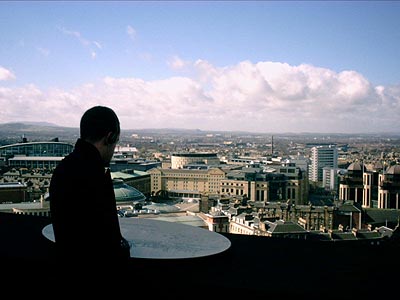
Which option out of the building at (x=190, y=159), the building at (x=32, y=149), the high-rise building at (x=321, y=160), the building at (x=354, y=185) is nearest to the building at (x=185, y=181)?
the building at (x=32, y=149)

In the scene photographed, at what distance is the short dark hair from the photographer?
157 cm

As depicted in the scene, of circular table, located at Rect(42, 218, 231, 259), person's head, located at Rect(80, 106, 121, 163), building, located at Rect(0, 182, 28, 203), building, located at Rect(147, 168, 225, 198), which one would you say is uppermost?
person's head, located at Rect(80, 106, 121, 163)

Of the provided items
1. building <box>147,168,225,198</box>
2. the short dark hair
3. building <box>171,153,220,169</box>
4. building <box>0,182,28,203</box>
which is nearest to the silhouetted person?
the short dark hair

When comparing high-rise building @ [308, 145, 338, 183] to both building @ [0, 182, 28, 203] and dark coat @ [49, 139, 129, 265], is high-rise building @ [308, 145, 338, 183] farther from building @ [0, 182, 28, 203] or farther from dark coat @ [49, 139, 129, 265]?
dark coat @ [49, 139, 129, 265]

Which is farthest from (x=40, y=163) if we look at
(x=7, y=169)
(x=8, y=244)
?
(x=8, y=244)

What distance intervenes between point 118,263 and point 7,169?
34.1 m

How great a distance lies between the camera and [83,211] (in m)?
1.50

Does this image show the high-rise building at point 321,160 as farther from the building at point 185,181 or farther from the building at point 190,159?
the building at point 185,181

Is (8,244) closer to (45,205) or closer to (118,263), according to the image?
(118,263)

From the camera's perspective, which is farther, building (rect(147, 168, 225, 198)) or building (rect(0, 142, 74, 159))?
building (rect(0, 142, 74, 159))

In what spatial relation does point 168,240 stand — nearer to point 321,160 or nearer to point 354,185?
point 354,185

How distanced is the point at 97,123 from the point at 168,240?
1031 millimetres

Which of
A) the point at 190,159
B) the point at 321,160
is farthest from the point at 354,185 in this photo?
the point at 321,160

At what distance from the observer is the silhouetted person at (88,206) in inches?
59.1
